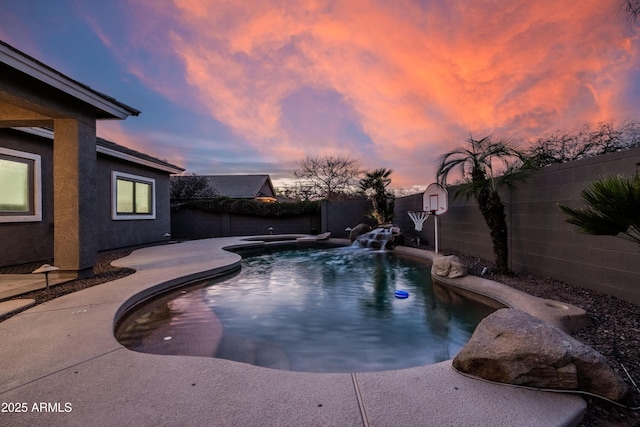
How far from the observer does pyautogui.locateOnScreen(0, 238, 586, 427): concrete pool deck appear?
1.63 meters

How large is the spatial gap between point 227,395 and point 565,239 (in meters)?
5.15

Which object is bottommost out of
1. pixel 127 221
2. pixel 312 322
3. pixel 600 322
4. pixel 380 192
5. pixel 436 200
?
pixel 312 322

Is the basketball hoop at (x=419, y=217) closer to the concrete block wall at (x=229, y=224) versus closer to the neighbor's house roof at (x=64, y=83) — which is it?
the concrete block wall at (x=229, y=224)

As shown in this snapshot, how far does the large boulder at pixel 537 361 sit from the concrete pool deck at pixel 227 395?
8cm

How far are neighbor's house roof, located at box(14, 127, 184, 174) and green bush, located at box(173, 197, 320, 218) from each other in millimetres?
3670

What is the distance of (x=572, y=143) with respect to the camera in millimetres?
8836

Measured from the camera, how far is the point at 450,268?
5.72 metres

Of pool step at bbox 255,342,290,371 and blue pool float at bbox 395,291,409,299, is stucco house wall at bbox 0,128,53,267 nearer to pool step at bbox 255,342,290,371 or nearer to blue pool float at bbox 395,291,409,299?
pool step at bbox 255,342,290,371

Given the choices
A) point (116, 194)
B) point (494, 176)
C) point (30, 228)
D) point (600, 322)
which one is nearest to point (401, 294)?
point (600, 322)

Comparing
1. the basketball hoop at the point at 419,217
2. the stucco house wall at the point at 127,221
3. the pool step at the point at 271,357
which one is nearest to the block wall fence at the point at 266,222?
the stucco house wall at the point at 127,221

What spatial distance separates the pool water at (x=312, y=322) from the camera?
2975 millimetres

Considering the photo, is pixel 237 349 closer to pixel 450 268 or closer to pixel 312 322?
pixel 312 322

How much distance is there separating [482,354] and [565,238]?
3.68 meters

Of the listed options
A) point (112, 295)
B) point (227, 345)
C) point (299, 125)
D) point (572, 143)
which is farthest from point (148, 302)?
point (572, 143)
